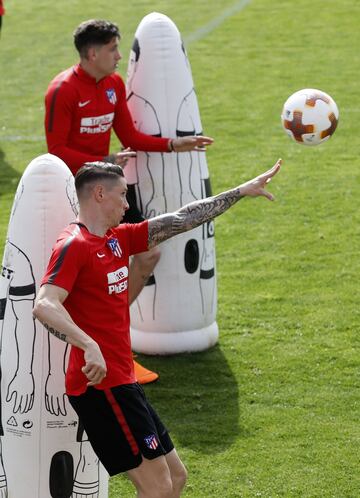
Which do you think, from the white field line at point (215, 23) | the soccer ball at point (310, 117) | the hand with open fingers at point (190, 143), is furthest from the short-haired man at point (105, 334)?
the white field line at point (215, 23)

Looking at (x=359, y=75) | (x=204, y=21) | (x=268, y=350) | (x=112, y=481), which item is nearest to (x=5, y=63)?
(x=204, y=21)

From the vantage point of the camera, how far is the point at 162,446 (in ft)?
16.9

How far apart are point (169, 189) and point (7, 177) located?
4408 millimetres

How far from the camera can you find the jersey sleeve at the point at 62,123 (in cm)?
708

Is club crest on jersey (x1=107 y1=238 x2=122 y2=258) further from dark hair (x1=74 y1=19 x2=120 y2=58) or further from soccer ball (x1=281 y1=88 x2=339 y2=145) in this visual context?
dark hair (x1=74 y1=19 x2=120 y2=58)

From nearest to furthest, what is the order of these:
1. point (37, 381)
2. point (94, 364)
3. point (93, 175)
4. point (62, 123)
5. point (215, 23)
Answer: point (94, 364)
point (93, 175)
point (37, 381)
point (62, 123)
point (215, 23)

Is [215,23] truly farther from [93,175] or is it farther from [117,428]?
[117,428]

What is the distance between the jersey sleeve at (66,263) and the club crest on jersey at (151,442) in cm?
76

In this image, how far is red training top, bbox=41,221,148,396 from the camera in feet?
16.1

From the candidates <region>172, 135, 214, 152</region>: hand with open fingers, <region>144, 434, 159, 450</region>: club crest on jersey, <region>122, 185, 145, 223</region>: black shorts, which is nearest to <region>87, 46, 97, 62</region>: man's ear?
<region>172, 135, 214, 152</region>: hand with open fingers

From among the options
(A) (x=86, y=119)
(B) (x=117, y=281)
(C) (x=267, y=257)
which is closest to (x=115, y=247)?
(B) (x=117, y=281)

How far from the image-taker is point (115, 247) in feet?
16.9

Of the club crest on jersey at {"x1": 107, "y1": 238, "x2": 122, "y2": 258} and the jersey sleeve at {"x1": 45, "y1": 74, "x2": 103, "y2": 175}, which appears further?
the jersey sleeve at {"x1": 45, "y1": 74, "x2": 103, "y2": 175}

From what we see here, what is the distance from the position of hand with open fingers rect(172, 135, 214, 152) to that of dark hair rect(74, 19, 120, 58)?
802 millimetres
